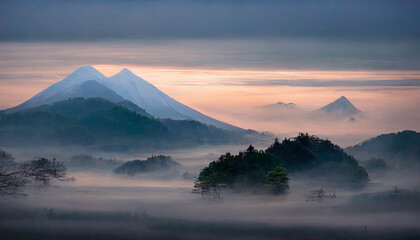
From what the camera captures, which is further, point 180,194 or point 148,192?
point 148,192

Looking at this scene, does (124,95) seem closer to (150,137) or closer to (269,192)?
(150,137)

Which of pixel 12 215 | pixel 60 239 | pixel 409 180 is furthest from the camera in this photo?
pixel 409 180

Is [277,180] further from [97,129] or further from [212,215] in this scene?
[97,129]

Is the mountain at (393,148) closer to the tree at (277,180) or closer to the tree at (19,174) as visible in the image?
the tree at (277,180)

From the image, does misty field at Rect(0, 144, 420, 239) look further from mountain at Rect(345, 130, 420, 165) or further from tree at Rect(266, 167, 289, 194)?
mountain at Rect(345, 130, 420, 165)

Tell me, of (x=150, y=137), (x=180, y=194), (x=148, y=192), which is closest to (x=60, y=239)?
(x=180, y=194)

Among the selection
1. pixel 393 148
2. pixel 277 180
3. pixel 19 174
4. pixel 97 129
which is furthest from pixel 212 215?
pixel 97 129
